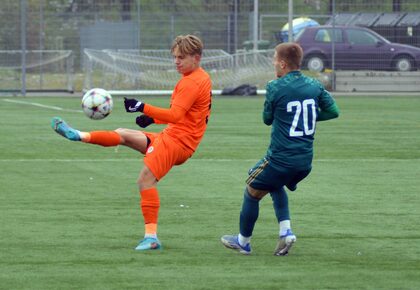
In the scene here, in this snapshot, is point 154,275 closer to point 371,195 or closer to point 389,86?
point 371,195

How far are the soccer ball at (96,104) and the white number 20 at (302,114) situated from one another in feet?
5.64

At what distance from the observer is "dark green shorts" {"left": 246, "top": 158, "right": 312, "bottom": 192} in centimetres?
838

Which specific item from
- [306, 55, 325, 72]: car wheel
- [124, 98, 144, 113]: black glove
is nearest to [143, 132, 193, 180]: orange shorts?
[124, 98, 144, 113]: black glove

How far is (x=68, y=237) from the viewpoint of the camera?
363 inches

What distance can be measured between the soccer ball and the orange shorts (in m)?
0.59

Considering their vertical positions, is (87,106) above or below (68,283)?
above

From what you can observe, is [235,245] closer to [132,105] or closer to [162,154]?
[162,154]

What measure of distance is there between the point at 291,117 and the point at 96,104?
178cm

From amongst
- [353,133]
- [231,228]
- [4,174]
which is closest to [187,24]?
[353,133]

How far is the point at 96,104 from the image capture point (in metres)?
9.30

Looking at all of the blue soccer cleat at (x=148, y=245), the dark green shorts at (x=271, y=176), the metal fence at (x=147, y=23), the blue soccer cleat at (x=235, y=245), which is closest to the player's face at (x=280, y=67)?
the dark green shorts at (x=271, y=176)

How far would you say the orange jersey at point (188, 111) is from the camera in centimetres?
868

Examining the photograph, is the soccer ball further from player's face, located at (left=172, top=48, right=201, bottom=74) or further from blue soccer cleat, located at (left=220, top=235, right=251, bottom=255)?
blue soccer cleat, located at (left=220, top=235, right=251, bottom=255)

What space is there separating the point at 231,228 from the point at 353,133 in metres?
10.0
